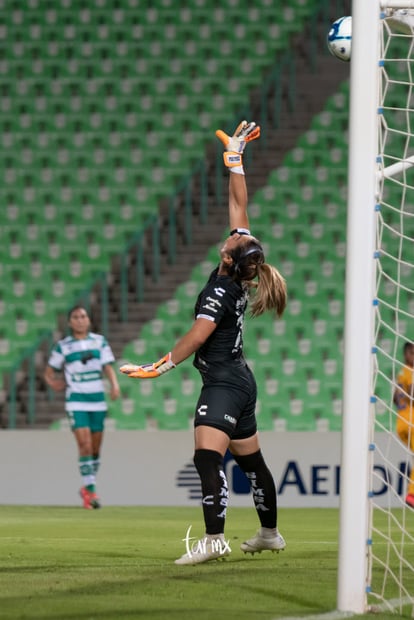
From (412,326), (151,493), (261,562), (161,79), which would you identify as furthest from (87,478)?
(161,79)

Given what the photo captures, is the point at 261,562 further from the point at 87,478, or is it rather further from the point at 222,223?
the point at 222,223

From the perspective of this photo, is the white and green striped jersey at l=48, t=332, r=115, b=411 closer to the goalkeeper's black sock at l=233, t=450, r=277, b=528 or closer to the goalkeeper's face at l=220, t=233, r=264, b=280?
the goalkeeper's black sock at l=233, t=450, r=277, b=528

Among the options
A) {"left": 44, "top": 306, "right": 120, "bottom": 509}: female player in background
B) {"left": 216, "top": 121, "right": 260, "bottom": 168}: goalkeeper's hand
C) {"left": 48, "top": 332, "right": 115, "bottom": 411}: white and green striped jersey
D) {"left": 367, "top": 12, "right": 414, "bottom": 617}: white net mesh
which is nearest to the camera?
{"left": 367, "top": 12, "right": 414, "bottom": 617}: white net mesh

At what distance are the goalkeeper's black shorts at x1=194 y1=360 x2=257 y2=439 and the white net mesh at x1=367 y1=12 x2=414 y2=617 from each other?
71cm

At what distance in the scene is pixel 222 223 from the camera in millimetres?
16656

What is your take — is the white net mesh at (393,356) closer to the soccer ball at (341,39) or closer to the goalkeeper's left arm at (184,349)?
the soccer ball at (341,39)

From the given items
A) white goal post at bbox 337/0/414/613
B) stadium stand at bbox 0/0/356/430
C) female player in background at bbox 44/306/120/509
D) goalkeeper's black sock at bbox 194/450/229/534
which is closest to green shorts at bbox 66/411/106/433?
female player in background at bbox 44/306/120/509

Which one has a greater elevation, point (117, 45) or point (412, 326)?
point (117, 45)

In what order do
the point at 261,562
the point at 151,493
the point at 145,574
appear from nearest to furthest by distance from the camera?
the point at 145,574 → the point at 261,562 → the point at 151,493

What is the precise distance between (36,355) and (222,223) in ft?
10.0

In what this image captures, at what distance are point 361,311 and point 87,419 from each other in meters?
7.94

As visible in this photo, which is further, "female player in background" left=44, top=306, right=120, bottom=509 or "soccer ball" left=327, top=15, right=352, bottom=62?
"female player in background" left=44, top=306, right=120, bottom=509

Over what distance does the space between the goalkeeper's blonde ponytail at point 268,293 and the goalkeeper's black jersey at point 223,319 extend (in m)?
0.11

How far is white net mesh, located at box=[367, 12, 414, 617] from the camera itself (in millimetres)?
5055
